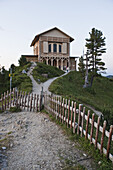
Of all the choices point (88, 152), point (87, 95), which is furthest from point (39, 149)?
point (87, 95)

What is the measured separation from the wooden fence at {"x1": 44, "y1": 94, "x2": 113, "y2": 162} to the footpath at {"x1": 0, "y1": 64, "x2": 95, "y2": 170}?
1.78 ft

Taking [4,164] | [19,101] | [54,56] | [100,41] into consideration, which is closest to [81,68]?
[100,41]

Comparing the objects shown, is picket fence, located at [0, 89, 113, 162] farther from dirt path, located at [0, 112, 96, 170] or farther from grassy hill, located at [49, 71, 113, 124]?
grassy hill, located at [49, 71, 113, 124]

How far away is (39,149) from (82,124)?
1953mm

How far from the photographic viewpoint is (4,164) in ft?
14.3

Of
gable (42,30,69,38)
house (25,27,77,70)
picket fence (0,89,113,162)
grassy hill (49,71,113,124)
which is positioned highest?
gable (42,30,69,38)

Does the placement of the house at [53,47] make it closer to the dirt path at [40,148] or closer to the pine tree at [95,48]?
the pine tree at [95,48]

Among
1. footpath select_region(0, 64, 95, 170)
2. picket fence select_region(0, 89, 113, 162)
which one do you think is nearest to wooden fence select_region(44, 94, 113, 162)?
picket fence select_region(0, 89, 113, 162)

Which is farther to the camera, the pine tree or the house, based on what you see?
the house

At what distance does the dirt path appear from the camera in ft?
14.4

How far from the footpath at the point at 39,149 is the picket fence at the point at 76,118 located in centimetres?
56

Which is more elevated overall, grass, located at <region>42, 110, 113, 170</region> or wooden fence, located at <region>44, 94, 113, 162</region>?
wooden fence, located at <region>44, 94, 113, 162</region>

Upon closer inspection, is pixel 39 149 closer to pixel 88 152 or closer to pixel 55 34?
pixel 88 152

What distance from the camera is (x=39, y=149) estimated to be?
5.24m
